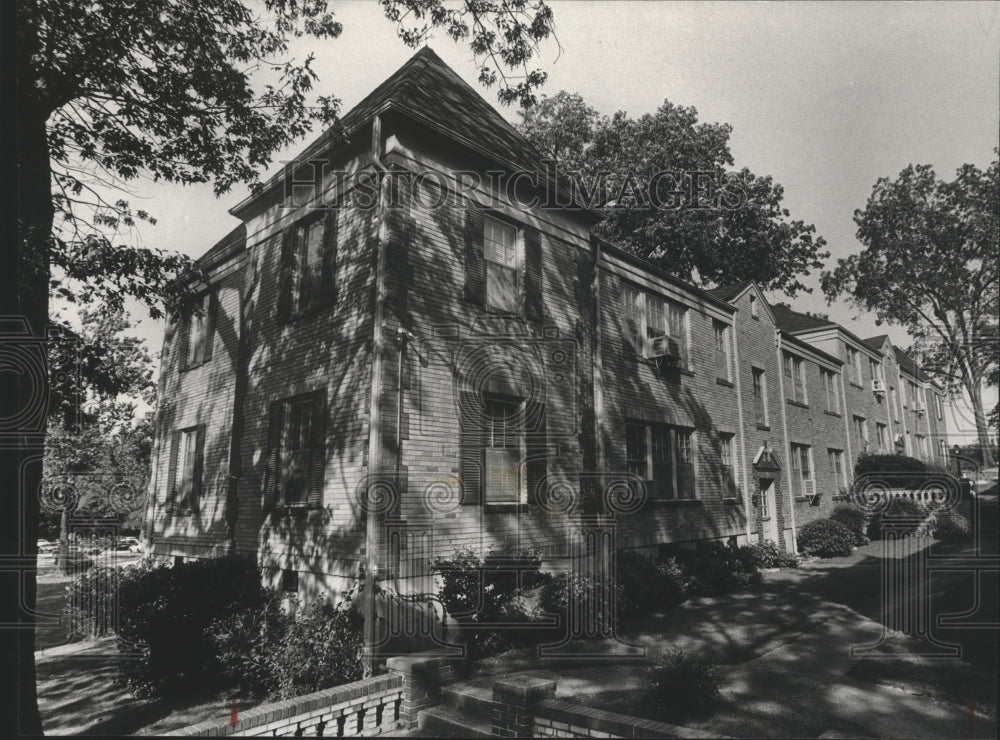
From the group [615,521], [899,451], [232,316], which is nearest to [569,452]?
[615,521]

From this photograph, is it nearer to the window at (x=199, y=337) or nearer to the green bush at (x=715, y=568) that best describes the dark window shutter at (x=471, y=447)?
the green bush at (x=715, y=568)

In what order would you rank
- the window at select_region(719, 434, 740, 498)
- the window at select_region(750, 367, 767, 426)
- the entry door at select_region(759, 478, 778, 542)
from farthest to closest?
the window at select_region(750, 367, 767, 426) < the entry door at select_region(759, 478, 778, 542) < the window at select_region(719, 434, 740, 498)

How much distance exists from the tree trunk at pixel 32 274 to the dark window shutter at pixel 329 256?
4.55 metres

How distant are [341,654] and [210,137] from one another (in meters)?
7.30

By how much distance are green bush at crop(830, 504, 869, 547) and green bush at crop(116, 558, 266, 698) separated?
20141mm

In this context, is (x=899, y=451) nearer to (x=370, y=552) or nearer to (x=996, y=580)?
(x=996, y=580)

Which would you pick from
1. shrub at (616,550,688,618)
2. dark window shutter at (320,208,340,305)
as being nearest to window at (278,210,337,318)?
dark window shutter at (320,208,340,305)

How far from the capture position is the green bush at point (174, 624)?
28.4ft

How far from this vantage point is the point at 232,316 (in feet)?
46.0

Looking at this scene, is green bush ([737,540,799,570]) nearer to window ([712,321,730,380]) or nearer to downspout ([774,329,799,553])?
downspout ([774,329,799,553])

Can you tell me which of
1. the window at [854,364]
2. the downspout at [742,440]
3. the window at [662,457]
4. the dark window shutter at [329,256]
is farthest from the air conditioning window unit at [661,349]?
the window at [854,364]

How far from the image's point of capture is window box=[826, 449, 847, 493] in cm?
2569

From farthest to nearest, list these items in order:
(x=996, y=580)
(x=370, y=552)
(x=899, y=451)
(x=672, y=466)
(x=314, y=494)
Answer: (x=899, y=451) < (x=672, y=466) < (x=996, y=580) < (x=314, y=494) < (x=370, y=552)

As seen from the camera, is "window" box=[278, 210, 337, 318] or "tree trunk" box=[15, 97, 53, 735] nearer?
"tree trunk" box=[15, 97, 53, 735]
